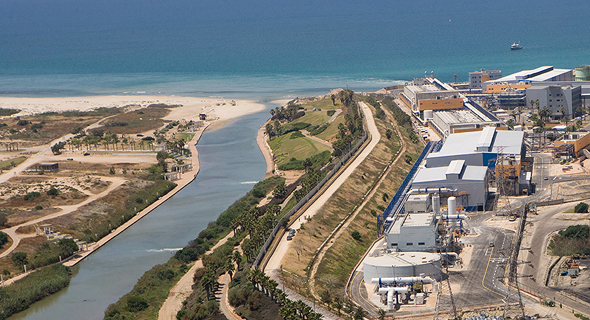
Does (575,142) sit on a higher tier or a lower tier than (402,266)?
higher

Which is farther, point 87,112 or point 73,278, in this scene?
point 87,112

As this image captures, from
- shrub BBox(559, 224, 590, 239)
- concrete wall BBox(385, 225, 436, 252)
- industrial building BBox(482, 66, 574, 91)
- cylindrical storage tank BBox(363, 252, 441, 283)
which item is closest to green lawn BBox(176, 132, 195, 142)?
industrial building BBox(482, 66, 574, 91)

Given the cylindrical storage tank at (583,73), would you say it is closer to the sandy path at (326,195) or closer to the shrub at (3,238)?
the sandy path at (326,195)

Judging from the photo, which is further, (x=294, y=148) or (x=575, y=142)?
(x=294, y=148)

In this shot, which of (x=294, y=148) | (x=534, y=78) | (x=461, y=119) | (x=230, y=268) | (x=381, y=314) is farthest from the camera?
(x=534, y=78)

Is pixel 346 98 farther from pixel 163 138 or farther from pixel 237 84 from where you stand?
pixel 237 84

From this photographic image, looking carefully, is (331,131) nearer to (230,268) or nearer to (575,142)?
(575,142)

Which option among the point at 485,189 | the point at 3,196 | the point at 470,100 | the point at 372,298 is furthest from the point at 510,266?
the point at 470,100

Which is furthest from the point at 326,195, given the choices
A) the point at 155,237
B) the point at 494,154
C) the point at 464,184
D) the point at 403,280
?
the point at 403,280
